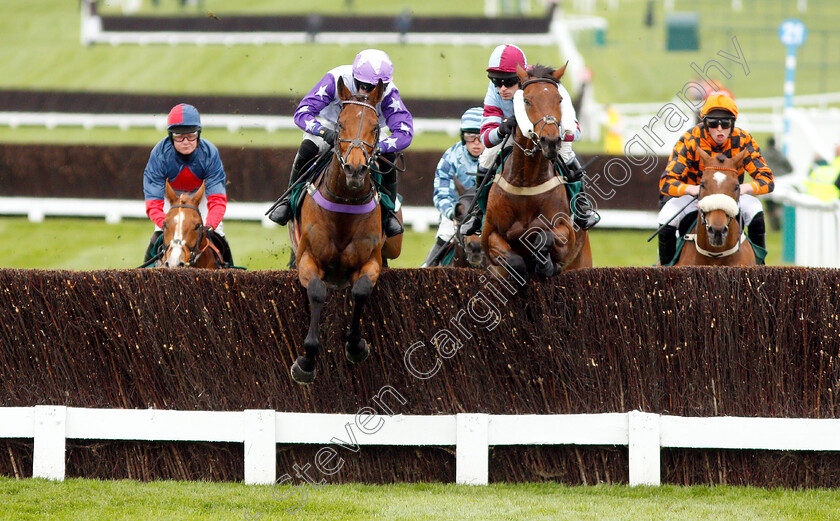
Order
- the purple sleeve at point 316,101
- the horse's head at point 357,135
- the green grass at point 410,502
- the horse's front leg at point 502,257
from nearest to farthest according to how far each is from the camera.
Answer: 1. the green grass at point 410,502
2. the horse's head at point 357,135
3. the horse's front leg at point 502,257
4. the purple sleeve at point 316,101

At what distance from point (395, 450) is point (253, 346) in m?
0.98

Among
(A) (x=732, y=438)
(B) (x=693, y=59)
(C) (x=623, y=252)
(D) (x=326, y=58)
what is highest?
(B) (x=693, y=59)

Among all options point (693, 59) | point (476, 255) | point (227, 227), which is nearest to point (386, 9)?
point (693, 59)

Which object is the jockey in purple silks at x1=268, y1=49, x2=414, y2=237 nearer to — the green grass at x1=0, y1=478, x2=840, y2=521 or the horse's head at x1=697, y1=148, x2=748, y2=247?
the green grass at x1=0, y1=478, x2=840, y2=521

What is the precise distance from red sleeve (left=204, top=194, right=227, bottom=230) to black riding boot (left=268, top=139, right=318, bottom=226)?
1061 millimetres

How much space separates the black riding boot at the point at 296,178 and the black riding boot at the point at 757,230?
3.22 meters

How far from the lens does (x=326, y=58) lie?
3406 cm

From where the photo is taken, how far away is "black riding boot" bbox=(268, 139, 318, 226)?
646cm

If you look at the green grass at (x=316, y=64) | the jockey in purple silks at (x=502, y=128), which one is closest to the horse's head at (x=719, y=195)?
the jockey in purple silks at (x=502, y=128)

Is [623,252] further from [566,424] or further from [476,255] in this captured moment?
[566,424]

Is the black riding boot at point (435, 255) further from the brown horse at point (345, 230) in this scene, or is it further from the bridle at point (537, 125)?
the bridle at point (537, 125)

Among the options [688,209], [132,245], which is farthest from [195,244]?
[132,245]

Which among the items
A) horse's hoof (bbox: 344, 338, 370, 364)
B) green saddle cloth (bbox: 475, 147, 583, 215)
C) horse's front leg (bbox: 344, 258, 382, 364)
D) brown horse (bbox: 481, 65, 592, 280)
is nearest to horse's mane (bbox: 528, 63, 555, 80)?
brown horse (bbox: 481, 65, 592, 280)

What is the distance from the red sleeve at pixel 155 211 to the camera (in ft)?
24.5
